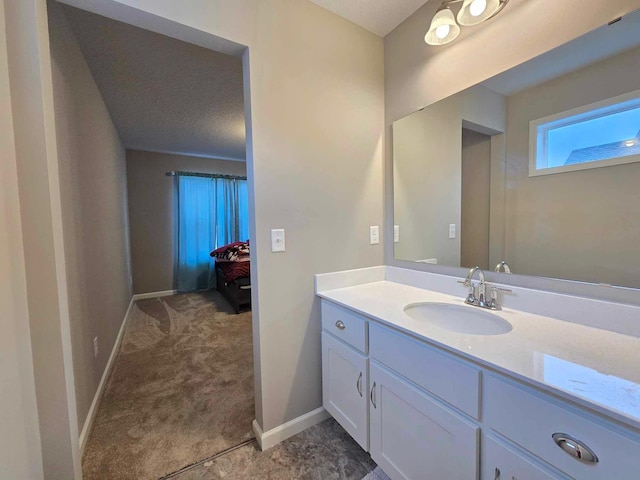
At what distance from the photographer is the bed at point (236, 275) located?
3648 millimetres

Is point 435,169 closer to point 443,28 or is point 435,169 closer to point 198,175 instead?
point 443,28

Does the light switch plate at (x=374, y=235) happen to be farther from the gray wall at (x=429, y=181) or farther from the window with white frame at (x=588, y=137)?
the window with white frame at (x=588, y=137)

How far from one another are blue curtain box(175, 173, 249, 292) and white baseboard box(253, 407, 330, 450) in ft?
12.8

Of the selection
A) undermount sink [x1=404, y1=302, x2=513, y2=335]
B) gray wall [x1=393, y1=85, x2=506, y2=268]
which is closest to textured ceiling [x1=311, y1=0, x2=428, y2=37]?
gray wall [x1=393, y1=85, x2=506, y2=268]

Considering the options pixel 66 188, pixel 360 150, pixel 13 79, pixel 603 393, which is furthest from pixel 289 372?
pixel 13 79

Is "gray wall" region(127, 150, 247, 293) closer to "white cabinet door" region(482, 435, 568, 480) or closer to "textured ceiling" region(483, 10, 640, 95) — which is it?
"textured ceiling" region(483, 10, 640, 95)

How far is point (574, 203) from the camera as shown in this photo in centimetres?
106

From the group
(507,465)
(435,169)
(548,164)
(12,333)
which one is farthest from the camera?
(435,169)

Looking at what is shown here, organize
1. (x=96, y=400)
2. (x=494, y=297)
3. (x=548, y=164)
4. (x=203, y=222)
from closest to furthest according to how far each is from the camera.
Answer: (x=548, y=164), (x=494, y=297), (x=96, y=400), (x=203, y=222)

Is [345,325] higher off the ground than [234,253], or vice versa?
[234,253]

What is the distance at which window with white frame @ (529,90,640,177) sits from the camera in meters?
0.91

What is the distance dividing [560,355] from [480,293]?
0.50m

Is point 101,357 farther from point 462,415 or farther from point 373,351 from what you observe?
point 462,415

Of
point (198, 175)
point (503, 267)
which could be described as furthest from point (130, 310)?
point (503, 267)
